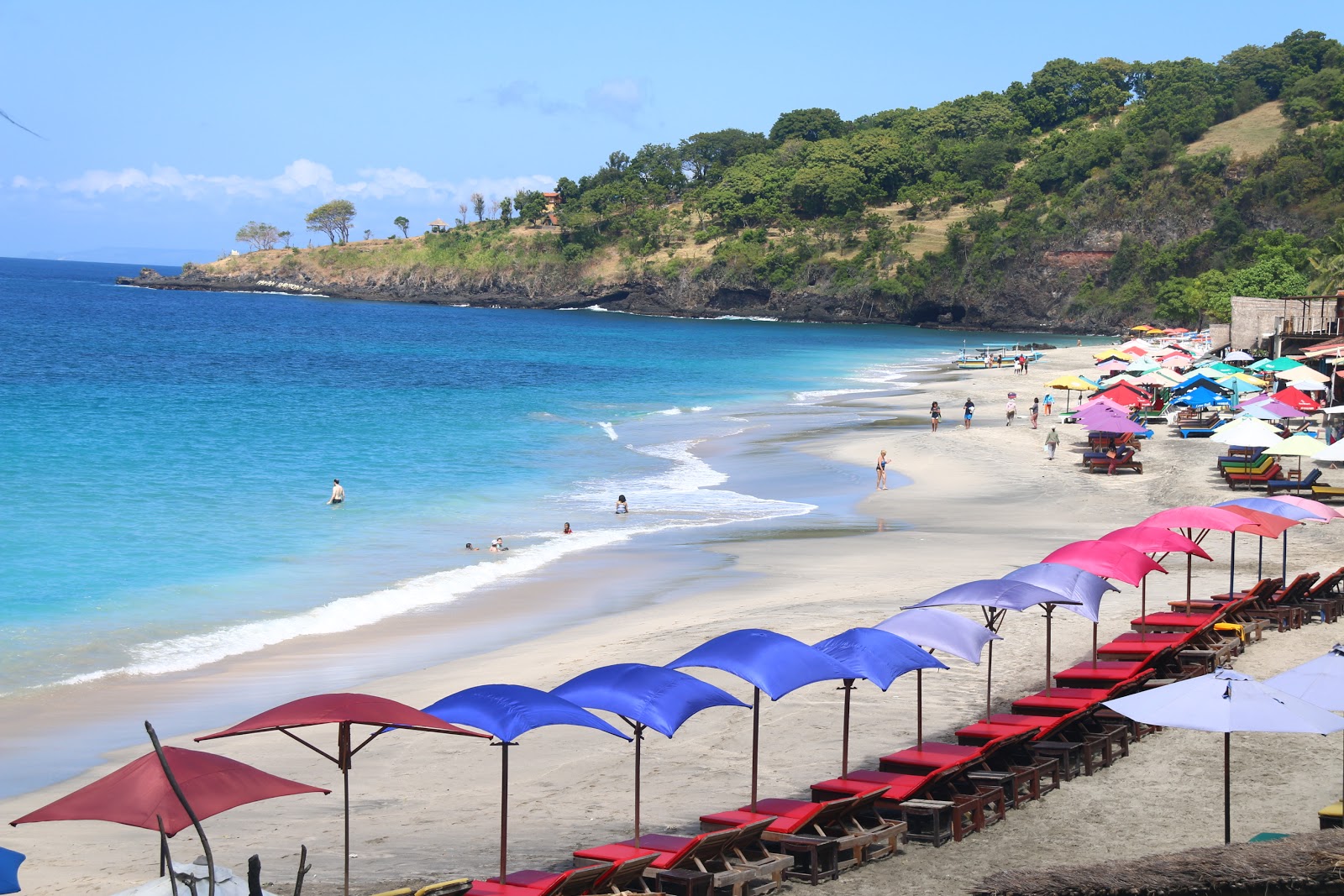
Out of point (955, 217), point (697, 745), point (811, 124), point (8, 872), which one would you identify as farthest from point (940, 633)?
point (811, 124)

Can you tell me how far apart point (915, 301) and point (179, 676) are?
118091mm

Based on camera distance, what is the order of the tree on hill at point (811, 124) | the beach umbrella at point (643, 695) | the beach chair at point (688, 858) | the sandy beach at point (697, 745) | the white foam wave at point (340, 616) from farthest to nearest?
the tree on hill at point (811, 124), the white foam wave at point (340, 616), the sandy beach at point (697, 745), the beach umbrella at point (643, 695), the beach chair at point (688, 858)

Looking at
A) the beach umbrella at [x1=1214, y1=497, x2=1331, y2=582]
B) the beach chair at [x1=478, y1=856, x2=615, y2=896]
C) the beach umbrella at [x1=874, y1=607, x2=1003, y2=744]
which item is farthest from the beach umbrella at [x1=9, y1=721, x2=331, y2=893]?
the beach umbrella at [x1=1214, y1=497, x2=1331, y2=582]

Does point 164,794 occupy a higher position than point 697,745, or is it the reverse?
point 164,794

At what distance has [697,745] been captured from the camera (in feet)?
43.3

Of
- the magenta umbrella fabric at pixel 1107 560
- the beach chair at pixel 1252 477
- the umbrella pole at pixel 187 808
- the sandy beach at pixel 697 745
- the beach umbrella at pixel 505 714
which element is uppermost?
the umbrella pole at pixel 187 808

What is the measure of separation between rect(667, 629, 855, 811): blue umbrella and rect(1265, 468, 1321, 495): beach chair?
1918 cm

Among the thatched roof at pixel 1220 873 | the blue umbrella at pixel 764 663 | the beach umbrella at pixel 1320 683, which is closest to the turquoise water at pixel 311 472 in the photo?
the blue umbrella at pixel 764 663

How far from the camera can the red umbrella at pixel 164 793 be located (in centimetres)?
674

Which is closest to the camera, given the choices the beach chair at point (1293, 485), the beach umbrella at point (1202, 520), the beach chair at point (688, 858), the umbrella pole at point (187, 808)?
the umbrella pole at point (187, 808)

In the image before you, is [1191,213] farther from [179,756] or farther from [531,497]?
[179,756]

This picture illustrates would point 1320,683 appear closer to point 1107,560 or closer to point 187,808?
point 1107,560

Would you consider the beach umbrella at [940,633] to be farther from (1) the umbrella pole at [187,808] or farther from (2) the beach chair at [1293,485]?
(2) the beach chair at [1293,485]

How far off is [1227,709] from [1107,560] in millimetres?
5550
